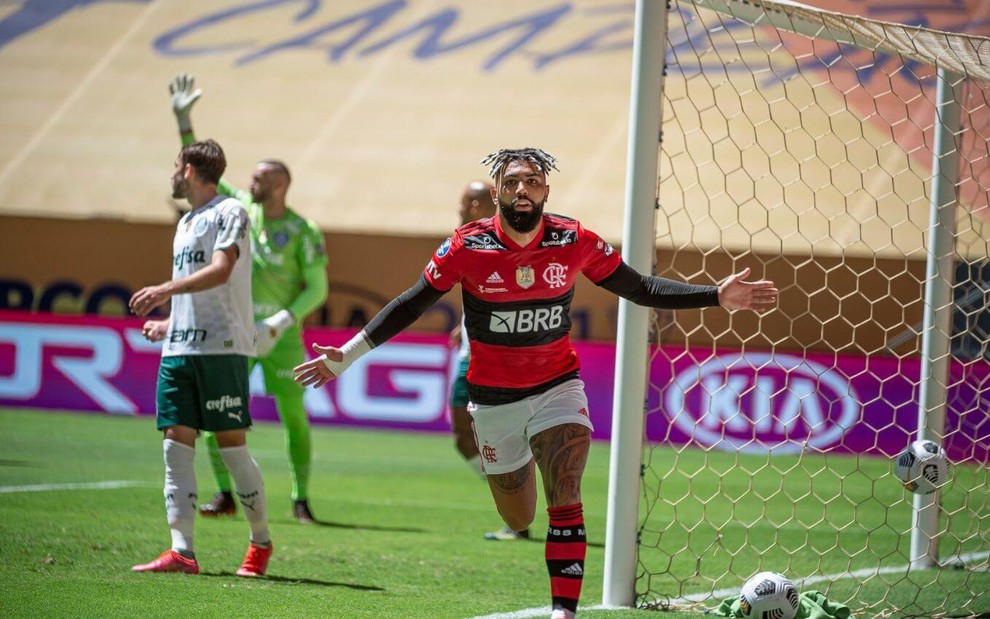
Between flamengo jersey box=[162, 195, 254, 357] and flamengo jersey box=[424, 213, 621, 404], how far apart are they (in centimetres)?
143

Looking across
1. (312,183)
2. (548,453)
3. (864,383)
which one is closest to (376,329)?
(548,453)

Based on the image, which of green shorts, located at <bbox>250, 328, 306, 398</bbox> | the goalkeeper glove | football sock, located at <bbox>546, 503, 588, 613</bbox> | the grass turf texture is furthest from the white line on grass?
green shorts, located at <bbox>250, 328, 306, 398</bbox>

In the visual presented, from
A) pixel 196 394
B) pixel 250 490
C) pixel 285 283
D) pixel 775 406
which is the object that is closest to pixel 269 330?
pixel 285 283

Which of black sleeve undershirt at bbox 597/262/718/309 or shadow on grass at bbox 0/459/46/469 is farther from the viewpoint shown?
shadow on grass at bbox 0/459/46/469

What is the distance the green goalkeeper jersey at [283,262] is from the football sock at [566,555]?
3.69 meters

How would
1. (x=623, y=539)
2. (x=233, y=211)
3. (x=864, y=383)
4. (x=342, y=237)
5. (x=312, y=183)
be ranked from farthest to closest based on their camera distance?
(x=312, y=183)
(x=342, y=237)
(x=864, y=383)
(x=233, y=211)
(x=623, y=539)

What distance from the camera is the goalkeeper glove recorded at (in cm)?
723

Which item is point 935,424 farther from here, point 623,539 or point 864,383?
point 864,383

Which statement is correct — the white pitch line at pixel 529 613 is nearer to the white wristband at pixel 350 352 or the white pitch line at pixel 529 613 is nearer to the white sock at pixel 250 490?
the white wristband at pixel 350 352

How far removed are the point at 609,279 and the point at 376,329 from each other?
97 cm

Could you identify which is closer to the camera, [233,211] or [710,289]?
[710,289]

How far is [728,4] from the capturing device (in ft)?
19.5

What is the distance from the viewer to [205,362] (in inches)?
238

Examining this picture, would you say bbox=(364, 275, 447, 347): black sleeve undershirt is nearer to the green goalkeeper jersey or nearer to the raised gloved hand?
the raised gloved hand
